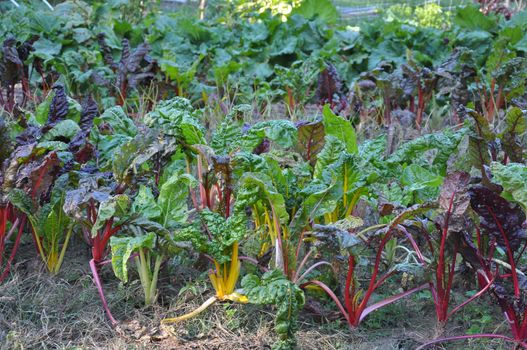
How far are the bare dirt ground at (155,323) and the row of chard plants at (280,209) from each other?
6 cm

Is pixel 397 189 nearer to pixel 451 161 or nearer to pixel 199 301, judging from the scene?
pixel 451 161

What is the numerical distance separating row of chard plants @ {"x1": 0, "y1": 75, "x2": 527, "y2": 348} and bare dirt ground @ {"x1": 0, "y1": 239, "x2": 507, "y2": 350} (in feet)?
0.19

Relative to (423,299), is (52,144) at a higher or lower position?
higher

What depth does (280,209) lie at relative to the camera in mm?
2326

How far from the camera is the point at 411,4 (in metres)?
10.3

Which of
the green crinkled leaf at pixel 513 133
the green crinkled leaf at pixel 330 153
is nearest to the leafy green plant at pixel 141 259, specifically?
the green crinkled leaf at pixel 330 153

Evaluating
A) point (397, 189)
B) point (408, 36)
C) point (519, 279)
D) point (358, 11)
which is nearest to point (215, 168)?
point (397, 189)

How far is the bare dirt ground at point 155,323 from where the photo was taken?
7.47ft

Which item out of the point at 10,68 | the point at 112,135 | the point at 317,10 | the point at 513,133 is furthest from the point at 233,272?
the point at 317,10

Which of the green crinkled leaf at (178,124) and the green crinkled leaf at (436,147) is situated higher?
the green crinkled leaf at (178,124)

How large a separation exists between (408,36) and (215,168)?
12.7ft

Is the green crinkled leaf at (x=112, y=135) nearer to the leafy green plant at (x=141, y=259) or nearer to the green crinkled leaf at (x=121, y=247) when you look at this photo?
the leafy green plant at (x=141, y=259)

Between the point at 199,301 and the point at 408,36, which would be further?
the point at 408,36

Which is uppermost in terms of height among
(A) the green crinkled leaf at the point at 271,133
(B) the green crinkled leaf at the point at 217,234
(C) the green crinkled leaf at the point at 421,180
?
(A) the green crinkled leaf at the point at 271,133
